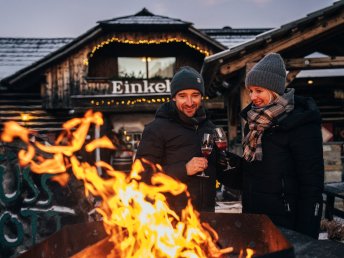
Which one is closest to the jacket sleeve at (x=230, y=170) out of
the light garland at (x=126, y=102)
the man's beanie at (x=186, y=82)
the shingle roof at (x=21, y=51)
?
the man's beanie at (x=186, y=82)

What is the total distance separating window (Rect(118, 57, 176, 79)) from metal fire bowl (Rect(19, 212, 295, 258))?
13.6 meters

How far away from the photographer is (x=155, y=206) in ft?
8.39

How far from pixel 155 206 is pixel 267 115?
1138mm

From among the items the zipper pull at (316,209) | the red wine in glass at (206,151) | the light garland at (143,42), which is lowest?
the zipper pull at (316,209)

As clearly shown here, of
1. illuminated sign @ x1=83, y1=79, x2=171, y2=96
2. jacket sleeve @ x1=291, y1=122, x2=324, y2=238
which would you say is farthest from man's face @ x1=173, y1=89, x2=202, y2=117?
illuminated sign @ x1=83, y1=79, x2=171, y2=96

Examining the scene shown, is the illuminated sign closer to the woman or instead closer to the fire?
the fire

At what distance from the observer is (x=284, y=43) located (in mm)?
6898

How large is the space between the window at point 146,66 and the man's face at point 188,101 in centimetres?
1286

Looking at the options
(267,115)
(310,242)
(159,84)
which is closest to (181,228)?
(310,242)

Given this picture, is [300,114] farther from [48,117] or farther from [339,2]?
[48,117]

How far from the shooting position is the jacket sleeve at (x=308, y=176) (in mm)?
2520

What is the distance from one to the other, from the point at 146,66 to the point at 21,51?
6.84m

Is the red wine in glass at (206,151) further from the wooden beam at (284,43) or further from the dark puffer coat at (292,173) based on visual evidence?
the wooden beam at (284,43)

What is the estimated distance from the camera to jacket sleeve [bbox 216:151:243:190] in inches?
119
